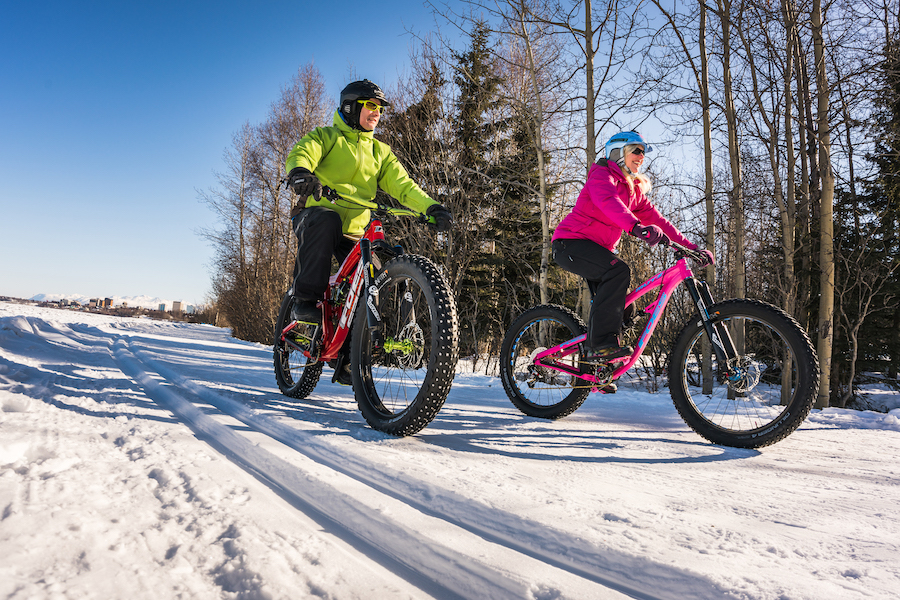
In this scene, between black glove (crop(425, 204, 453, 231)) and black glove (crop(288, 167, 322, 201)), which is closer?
black glove (crop(288, 167, 322, 201))

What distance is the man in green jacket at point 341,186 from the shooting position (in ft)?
10.2

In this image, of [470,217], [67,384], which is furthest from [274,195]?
[67,384]

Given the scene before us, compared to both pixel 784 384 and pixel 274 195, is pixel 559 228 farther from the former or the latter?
pixel 274 195

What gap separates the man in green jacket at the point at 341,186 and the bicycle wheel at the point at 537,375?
3.88 ft

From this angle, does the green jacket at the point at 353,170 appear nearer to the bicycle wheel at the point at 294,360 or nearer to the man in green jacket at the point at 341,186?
the man in green jacket at the point at 341,186

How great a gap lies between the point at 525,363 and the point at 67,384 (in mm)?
3202

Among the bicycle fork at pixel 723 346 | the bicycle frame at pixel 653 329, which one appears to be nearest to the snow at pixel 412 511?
the bicycle fork at pixel 723 346

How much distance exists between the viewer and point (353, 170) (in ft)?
10.8

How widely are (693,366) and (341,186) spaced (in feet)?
9.54

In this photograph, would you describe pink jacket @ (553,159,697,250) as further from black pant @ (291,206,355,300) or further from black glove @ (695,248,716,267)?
black pant @ (291,206,355,300)

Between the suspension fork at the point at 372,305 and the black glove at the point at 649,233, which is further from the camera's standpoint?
the black glove at the point at 649,233

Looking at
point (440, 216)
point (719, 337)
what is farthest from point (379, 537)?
point (719, 337)

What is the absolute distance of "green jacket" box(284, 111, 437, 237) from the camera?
10.5 feet

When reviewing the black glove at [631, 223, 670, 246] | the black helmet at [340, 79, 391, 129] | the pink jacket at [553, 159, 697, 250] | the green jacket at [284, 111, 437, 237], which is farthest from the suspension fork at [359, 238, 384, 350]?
the black glove at [631, 223, 670, 246]
